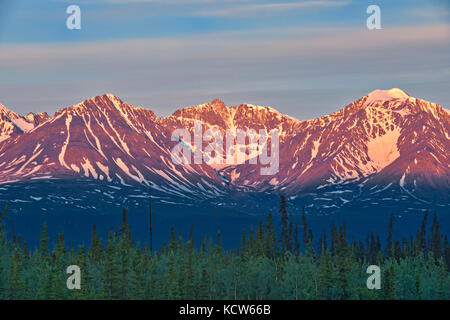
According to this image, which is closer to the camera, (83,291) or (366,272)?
(83,291)
